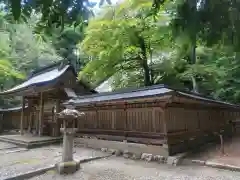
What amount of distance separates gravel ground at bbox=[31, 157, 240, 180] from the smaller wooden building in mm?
1338

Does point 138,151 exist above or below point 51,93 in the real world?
below

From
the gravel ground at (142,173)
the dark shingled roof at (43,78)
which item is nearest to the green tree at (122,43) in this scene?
the dark shingled roof at (43,78)

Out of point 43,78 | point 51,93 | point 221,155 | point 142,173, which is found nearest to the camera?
point 142,173

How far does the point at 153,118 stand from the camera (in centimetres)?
899

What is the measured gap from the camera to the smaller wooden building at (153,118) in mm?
8492

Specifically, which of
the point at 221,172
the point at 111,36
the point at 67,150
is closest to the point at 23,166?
the point at 67,150

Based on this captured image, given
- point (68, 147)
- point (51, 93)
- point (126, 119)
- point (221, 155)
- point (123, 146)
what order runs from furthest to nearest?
Result: 1. point (51, 93)
2. point (126, 119)
3. point (123, 146)
4. point (221, 155)
5. point (68, 147)

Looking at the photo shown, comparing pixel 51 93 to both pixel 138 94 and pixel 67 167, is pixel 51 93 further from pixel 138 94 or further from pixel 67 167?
pixel 67 167

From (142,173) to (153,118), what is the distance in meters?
2.81

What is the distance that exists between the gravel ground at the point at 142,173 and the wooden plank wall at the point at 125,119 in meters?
1.79

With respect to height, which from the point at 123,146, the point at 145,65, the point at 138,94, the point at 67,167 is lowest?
the point at 67,167

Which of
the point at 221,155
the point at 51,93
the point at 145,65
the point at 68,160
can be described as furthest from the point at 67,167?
the point at 145,65

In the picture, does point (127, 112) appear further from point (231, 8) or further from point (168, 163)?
point (231, 8)

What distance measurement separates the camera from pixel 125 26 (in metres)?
12.7
